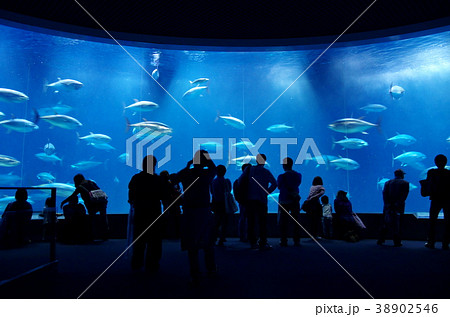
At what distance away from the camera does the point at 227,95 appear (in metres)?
48.4

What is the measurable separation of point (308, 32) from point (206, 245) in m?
6.55

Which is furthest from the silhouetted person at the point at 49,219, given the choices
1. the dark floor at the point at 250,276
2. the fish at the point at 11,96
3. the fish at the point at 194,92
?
the fish at the point at 194,92

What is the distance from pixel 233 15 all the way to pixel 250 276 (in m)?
5.65

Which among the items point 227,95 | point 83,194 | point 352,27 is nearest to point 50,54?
point 83,194

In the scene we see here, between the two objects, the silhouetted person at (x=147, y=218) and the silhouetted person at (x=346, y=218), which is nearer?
the silhouetted person at (x=147, y=218)

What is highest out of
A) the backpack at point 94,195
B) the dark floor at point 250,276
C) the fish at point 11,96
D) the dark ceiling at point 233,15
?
the dark ceiling at point 233,15

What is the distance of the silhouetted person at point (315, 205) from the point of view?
7070 millimetres

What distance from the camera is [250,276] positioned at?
3.68 m

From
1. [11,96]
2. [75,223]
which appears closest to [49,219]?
[75,223]

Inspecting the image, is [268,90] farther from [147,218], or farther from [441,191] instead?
[147,218]

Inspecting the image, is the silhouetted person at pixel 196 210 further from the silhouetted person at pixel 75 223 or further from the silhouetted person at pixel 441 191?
the silhouetted person at pixel 441 191

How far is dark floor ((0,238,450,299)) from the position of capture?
2.91 metres

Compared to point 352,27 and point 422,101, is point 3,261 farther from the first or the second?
point 422,101

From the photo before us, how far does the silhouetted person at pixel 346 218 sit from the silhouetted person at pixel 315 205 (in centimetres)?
47
